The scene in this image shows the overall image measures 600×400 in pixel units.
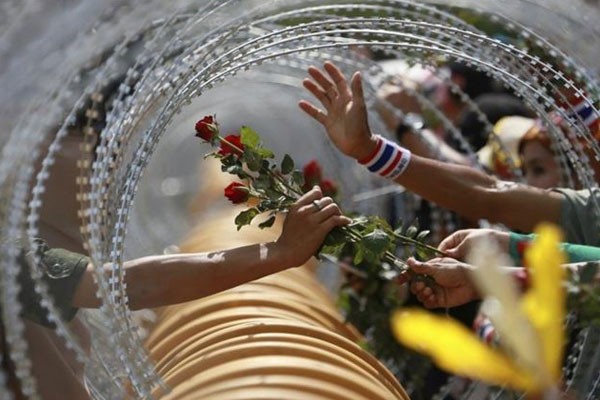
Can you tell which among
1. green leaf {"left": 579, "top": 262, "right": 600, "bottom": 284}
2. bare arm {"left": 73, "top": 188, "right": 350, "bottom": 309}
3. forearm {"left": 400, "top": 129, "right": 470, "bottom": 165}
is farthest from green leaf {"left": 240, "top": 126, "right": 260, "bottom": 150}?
forearm {"left": 400, "top": 129, "right": 470, "bottom": 165}

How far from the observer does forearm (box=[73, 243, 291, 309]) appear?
8.13 feet

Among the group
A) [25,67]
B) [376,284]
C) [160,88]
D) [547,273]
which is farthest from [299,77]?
[547,273]

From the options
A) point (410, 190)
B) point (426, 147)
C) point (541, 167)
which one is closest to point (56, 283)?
point (410, 190)

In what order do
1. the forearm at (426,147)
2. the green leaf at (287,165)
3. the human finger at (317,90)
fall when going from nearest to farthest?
the green leaf at (287,165)
the human finger at (317,90)
the forearm at (426,147)

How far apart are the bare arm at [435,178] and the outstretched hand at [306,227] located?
534 millimetres

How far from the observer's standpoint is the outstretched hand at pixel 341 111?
305cm

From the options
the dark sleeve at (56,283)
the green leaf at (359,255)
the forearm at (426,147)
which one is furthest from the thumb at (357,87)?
the forearm at (426,147)

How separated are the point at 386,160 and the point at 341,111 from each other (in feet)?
0.64

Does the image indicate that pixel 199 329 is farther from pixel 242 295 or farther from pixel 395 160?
pixel 395 160

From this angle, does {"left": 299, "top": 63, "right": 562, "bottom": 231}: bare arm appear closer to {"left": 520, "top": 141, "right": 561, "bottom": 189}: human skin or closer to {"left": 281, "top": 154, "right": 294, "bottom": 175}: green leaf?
{"left": 281, "top": 154, "right": 294, "bottom": 175}: green leaf

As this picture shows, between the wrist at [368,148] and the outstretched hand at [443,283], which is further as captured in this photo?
the wrist at [368,148]

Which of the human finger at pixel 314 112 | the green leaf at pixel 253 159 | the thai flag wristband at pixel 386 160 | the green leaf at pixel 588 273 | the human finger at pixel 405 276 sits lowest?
the green leaf at pixel 588 273

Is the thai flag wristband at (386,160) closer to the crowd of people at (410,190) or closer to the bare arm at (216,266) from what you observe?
the crowd of people at (410,190)

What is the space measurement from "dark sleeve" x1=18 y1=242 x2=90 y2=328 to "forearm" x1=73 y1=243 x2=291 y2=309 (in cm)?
13
